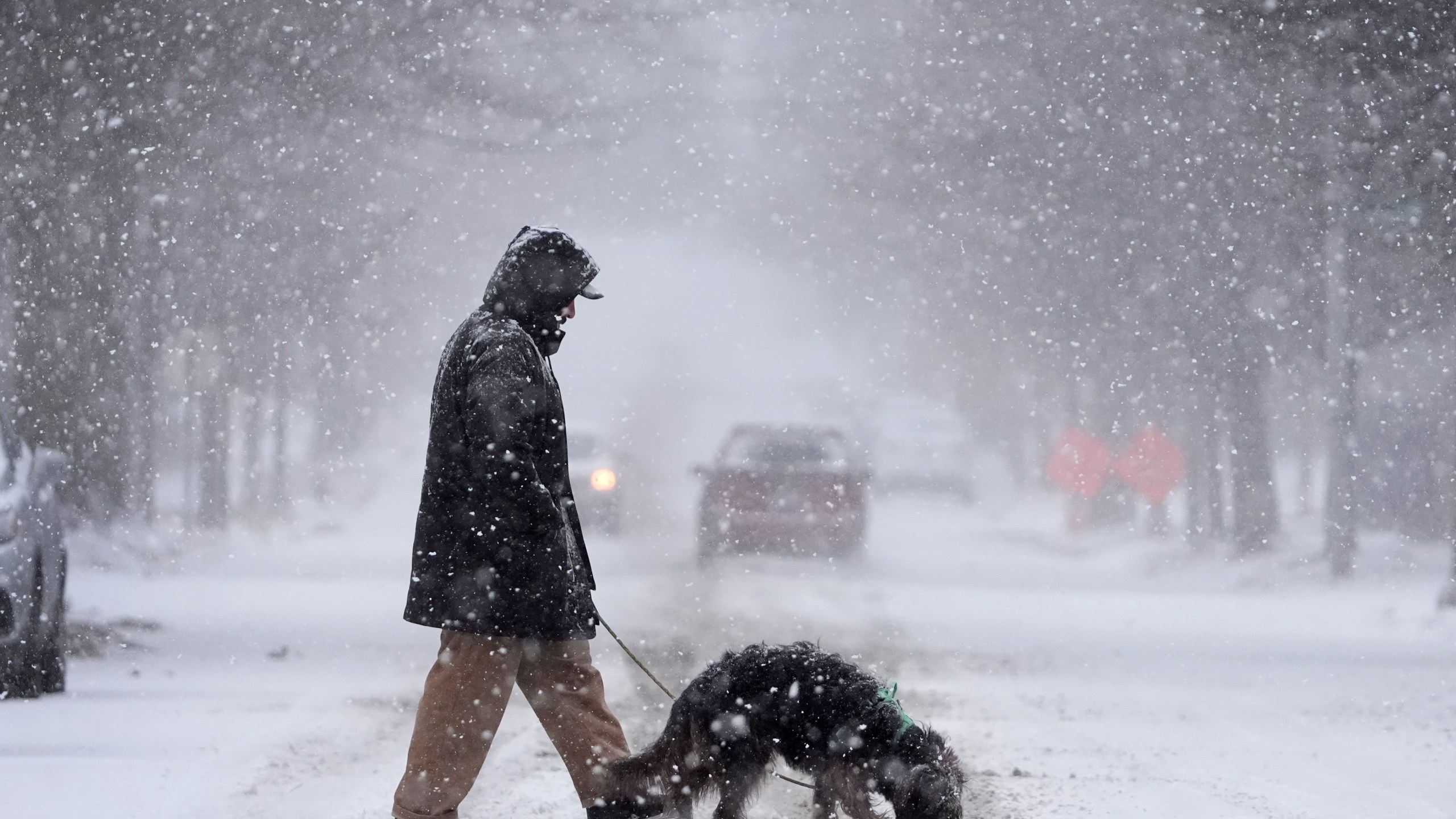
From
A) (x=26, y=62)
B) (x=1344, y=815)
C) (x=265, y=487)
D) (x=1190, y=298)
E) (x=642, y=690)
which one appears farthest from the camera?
(x=265, y=487)

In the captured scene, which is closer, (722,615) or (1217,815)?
(1217,815)

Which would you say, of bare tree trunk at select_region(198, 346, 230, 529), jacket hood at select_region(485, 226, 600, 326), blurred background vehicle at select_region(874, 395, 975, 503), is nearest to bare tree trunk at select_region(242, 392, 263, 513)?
bare tree trunk at select_region(198, 346, 230, 529)

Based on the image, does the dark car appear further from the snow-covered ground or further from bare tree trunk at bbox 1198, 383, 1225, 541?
bare tree trunk at bbox 1198, 383, 1225, 541

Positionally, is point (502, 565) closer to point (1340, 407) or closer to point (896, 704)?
point (896, 704)

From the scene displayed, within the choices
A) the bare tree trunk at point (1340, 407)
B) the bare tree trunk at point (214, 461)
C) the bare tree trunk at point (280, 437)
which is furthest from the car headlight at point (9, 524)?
the bare tree trunk at point (1340, 407)

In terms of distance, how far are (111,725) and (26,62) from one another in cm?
555

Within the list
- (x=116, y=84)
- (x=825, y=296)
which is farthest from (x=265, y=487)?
(x=116, y=84)

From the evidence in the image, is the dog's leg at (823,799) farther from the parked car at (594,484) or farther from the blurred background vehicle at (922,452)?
the blurred background vehicle at (922,452)

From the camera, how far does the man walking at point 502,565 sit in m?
3.19

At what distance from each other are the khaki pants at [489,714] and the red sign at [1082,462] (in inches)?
565

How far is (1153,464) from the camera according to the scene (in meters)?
15.4

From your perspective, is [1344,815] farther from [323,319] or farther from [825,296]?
[825,296]

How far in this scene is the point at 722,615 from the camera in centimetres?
874

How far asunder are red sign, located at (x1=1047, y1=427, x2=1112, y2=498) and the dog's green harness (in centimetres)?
1428
